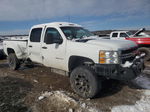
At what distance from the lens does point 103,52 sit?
10.3 ft

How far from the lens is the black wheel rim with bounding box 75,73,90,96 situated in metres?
3.54

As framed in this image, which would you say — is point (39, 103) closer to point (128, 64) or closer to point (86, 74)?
point (86, 74)

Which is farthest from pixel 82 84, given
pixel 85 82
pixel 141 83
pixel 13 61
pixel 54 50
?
pixel 13 61

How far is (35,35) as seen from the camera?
17.0 feet

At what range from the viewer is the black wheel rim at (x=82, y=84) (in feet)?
11.6

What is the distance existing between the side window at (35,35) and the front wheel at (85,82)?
7.20 feet

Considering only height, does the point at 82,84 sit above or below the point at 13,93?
above

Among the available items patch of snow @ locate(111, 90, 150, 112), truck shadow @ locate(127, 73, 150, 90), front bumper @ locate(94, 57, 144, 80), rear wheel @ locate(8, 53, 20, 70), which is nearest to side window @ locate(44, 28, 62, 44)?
front bumper @ locate(94, 57, 144, 80)

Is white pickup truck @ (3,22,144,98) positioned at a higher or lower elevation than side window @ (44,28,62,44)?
lower

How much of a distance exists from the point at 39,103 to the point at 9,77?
9.01 ft

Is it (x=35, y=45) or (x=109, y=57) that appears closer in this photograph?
(x=109, y=57)

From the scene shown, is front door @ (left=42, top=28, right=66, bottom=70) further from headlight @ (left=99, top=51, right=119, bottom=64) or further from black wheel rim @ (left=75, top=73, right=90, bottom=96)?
headlight @ (left=99, top=51, right=119, bottom=64)

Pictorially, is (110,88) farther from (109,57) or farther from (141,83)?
(109,57)

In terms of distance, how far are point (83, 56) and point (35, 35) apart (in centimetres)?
256
